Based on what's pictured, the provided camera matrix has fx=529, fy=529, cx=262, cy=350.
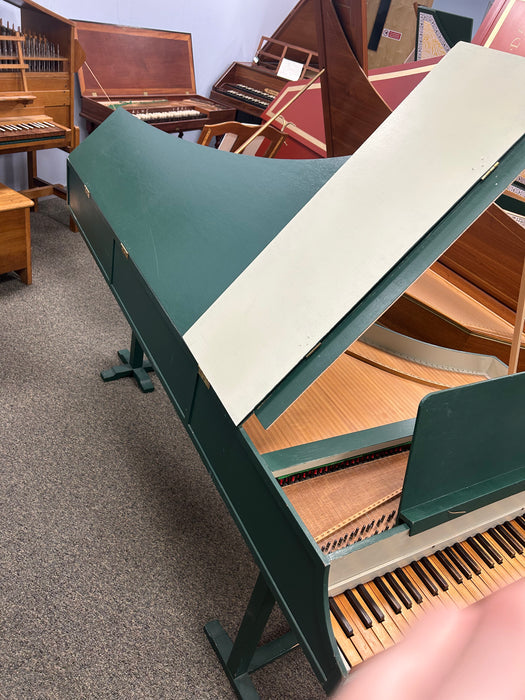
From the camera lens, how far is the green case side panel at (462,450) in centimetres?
122

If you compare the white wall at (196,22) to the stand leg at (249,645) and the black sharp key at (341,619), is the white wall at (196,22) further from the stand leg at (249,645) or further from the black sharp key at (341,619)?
the black sharp key at (341,619)

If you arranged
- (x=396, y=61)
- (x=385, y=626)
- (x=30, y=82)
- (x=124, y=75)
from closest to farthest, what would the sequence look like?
(x=385, y=626), (x=30, y=82), (x=124, y=75), (x=396, y=61)

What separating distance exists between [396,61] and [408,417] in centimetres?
520

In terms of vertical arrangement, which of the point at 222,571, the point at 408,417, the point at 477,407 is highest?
the point at 477,407

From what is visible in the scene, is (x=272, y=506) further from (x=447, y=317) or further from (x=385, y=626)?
(x=447, y=317)

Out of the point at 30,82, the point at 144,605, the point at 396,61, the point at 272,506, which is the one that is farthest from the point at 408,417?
the point at 396,61

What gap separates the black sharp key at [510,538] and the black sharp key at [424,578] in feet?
1.03

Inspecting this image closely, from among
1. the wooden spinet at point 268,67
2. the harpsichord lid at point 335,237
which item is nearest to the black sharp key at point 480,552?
the harpsichord lid at point 335,237

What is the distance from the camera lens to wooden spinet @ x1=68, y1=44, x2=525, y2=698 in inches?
45.7

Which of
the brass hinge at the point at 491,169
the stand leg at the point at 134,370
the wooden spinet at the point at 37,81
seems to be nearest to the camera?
the brass hinge at the point at 491,169

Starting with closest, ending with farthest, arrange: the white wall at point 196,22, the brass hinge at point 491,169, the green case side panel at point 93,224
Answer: the brass hinge at point 491,169
the green case side panel at point 93,224
the white wall at point 196,22

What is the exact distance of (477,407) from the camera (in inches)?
49.8

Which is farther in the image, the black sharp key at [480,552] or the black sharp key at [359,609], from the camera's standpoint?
the black sharp key at [480,552]

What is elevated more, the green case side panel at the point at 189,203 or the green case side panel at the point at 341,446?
the green case side panel at the point at 189,203
